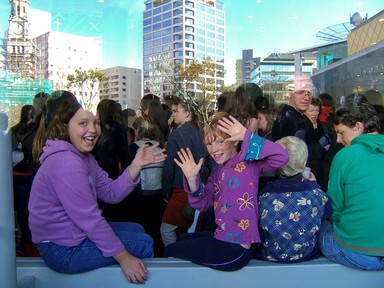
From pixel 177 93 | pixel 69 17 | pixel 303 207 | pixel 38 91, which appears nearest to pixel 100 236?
pixel 303 207

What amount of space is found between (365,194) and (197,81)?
215 centimetres

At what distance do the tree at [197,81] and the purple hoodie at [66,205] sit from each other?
71.9 inches

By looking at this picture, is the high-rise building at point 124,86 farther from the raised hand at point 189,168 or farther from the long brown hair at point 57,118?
the raised hand at point 189,168

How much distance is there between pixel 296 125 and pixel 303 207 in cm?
114

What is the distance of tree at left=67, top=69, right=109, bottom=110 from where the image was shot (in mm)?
2775

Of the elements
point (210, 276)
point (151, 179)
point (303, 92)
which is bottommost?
point (210, 276)

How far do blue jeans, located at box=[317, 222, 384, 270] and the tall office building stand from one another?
6.74 feet

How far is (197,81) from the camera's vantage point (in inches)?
148

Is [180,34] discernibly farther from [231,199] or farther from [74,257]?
[74,257]

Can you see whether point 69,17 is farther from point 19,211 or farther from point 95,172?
point 19,211

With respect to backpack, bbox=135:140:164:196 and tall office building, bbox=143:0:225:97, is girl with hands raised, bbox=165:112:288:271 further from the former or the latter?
tall office building, bbox=143:0:225:97

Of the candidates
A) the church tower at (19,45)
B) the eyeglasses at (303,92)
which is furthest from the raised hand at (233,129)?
the eyeglasses at (303,92)

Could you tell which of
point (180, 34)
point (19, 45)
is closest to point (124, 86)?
point (180, 34)

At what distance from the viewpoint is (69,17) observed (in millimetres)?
2887
